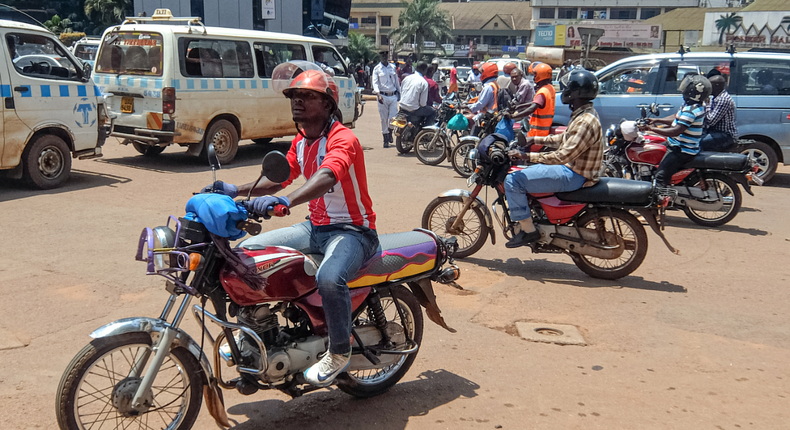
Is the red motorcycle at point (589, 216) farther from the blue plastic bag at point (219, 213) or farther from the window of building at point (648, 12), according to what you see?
the window of building at point (648, 12)

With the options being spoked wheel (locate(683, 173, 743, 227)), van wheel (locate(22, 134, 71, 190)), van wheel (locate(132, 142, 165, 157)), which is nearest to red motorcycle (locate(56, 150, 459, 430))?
spoked wheel (locate(683, 173, 743, 227))

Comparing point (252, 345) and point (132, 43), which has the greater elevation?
point (132, 43)

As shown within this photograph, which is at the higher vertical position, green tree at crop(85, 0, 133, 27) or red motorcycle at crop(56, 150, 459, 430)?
green tree at crop(85, 0, 133, 27)

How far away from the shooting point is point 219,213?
289 centimetres

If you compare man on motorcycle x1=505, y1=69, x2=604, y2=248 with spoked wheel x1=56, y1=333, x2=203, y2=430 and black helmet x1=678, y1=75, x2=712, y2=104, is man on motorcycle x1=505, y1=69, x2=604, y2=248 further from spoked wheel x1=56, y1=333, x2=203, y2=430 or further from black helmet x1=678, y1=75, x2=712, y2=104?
spoked wheel x1=56, y1=333, x2=203, y2=430

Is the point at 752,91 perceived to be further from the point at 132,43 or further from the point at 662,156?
the point at 132,43

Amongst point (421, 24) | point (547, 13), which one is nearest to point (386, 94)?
point (421, 24)

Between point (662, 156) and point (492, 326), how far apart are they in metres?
4.59

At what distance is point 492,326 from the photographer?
5.06 metres

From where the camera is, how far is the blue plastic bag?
290cm

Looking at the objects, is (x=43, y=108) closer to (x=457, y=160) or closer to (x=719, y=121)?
(x=457, y=160)

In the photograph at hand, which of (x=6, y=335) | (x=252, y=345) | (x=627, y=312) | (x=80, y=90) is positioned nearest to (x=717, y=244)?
(x=627, y=312)

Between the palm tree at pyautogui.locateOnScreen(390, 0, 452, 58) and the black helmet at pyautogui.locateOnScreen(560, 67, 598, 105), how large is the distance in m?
67.1

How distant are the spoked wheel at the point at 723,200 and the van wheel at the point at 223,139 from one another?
23.3 feet
